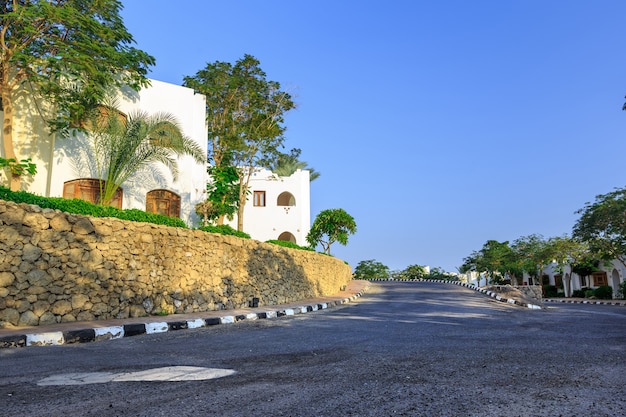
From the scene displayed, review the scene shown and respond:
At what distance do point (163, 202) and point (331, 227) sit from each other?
17.7 meters

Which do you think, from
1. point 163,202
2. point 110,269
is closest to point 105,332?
point 110,269

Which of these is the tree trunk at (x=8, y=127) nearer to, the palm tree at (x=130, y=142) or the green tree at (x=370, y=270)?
the palm tree at (x=130, y=142)

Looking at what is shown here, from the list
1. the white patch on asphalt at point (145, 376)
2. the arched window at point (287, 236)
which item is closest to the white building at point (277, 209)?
the arched window at point (287, 236)

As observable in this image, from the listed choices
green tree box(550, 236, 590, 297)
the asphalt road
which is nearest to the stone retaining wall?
the asphalt road

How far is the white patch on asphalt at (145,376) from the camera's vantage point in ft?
11.9

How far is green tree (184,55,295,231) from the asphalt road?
1824 centimetres

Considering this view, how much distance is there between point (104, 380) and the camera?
3650 millimetres

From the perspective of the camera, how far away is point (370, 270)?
55125mm

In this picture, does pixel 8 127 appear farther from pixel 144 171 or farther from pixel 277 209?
pixel 277 209

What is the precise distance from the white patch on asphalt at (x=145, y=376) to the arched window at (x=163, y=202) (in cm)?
1618

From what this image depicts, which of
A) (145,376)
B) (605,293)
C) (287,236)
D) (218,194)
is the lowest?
(605,293)

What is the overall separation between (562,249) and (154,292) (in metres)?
39.7

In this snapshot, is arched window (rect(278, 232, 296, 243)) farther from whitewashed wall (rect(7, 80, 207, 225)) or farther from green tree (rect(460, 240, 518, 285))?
green tree (rect(460, 240, 518, 285))

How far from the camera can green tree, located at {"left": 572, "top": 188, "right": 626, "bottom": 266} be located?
27797mm
